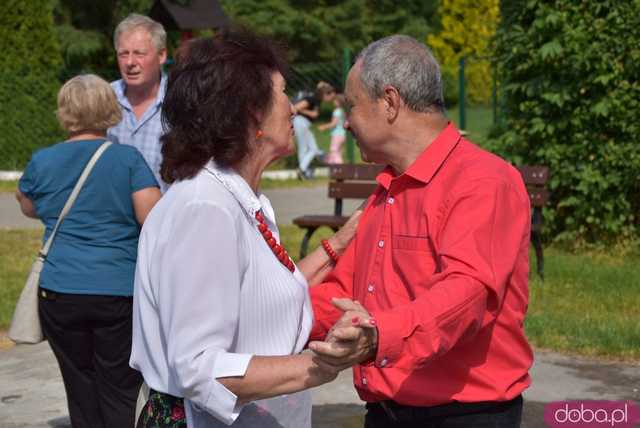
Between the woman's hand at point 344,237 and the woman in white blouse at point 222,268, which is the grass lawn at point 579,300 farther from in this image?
the woman in white blouse at point 222,268

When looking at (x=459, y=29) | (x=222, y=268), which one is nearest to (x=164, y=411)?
(x=222, y=268)

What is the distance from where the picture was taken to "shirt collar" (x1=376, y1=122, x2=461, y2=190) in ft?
9.82

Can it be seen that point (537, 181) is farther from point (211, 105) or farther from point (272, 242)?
point (211, 105)

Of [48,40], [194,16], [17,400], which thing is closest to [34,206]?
[17,400]

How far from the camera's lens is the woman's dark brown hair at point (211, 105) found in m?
2.75

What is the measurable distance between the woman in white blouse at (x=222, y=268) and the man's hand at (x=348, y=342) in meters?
0.07

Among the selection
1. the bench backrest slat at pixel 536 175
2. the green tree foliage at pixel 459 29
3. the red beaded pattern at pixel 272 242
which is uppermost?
the red beaded pattern at pixel 272 242

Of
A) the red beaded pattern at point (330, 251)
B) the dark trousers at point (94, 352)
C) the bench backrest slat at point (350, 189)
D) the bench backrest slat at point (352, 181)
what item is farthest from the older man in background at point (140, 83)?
the bench backrest slat at point (350, 189)

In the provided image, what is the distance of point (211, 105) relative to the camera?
2738 mm

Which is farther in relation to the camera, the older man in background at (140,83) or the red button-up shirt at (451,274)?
the older man in background at (140,83)

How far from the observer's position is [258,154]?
2.88m

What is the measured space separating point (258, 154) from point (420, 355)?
2.27 feet

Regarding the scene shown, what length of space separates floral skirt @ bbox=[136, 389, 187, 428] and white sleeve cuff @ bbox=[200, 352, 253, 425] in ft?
0.62

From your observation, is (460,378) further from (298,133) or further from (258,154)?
(298,133)
